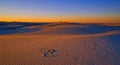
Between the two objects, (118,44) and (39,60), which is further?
(118,44)

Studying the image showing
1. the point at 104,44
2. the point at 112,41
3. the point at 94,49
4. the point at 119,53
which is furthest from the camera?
the point at 112,41

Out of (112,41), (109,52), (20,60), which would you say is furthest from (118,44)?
(20,60)

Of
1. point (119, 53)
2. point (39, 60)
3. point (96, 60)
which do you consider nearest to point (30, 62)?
point (39, 60)

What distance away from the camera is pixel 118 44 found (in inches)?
556

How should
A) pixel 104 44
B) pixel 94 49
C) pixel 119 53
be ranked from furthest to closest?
pixel 104 44 < pixel 94 49 < pixel 119 53

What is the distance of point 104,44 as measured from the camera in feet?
46.1

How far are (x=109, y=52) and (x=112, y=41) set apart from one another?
3.08 metres

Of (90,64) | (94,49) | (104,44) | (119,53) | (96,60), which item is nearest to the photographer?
(90,64)

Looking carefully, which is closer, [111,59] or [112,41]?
[111,59]

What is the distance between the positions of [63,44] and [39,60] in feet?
13.2

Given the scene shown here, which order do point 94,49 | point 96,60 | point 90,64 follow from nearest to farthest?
1. point 90,64
2. point 96,60
3. point 94,49

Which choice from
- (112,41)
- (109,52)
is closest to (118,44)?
(112,41)

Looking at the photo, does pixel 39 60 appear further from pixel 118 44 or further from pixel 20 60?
pixel 118 44

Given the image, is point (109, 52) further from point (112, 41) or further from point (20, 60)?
point (20, 60)
